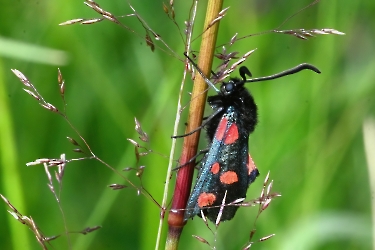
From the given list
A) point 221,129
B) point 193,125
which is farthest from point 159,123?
point 193,125

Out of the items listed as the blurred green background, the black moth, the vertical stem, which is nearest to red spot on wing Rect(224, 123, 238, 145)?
the black moth

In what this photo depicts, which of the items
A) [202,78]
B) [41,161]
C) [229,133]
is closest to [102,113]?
[229,133]

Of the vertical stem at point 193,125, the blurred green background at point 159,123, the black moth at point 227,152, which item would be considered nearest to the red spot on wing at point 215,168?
the black moth at point 227,152

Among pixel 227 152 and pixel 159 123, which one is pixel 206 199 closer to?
pixel 227 152

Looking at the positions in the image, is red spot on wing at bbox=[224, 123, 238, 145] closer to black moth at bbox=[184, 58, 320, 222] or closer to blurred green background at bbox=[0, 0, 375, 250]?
black moth at bbox=[184, 58, 320, 222]

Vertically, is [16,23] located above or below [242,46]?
below

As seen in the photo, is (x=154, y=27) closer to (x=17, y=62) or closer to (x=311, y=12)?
(x=17, y=62)
